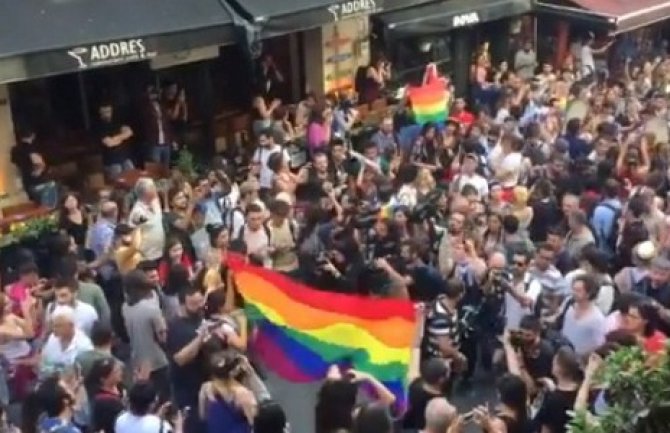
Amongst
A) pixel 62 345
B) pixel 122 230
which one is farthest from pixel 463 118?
pixel 62 345

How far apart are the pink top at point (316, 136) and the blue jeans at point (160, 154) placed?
1761 millimetres

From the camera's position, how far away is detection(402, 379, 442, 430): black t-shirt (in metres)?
6.85

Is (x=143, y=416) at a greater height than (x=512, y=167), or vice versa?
(x=143, y=416)

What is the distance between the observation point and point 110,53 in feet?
41.5

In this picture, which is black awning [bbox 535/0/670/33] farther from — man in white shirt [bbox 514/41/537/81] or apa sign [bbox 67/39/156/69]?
apa sign [bbox 67/39/156/69]

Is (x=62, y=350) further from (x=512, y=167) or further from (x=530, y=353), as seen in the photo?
(x=512, y=167)

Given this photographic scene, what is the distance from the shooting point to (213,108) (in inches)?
623

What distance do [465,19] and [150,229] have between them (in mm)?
8496

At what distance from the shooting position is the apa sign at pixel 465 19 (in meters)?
17.1

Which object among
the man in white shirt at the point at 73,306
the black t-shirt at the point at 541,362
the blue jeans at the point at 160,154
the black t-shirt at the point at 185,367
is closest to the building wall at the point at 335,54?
the blue jeans at the point at 160,154

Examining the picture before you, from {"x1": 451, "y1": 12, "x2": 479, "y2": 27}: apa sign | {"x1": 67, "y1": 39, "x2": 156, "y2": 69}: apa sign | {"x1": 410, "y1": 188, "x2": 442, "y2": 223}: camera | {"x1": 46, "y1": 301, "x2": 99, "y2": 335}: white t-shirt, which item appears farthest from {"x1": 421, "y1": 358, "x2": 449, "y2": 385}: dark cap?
{"x1": 451, "y1": 12, "x2": 479, "y2": 27}: apa sign

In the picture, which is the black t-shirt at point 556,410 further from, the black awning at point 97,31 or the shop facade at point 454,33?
the shop facade at point 454,33

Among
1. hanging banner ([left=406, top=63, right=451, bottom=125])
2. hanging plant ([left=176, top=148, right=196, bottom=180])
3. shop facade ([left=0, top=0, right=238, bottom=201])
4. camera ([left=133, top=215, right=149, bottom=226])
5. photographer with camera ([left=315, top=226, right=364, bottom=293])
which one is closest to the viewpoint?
photographer with camera ([left=315, top=226, right=364, bottom=293])

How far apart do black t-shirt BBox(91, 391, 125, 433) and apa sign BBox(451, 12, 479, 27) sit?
1135 cm
